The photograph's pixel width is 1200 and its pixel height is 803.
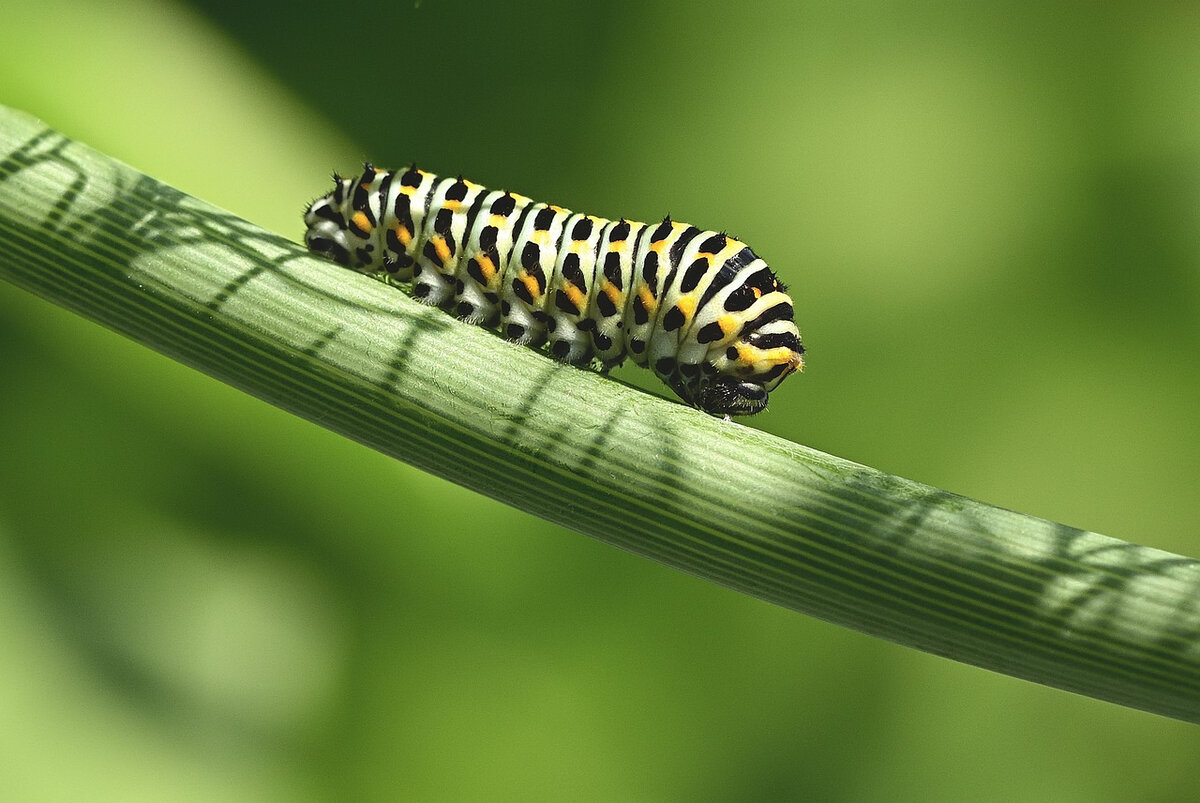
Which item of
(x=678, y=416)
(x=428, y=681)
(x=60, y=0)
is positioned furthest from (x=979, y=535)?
(x=60, y=0)

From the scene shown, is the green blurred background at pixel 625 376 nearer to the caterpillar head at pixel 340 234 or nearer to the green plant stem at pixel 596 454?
the caterpillar head at pixel 340 234

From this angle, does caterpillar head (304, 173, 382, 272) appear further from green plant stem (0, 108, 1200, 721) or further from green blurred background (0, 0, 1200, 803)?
green blurred background (0, 0, 1200, 803)

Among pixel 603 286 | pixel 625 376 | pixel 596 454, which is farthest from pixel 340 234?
pixel 625 376

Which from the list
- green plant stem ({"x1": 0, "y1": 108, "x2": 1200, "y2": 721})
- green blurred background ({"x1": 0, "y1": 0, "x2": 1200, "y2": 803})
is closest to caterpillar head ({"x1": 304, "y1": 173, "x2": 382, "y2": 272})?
green plant stem ({"x1": 0, "y1": 108, "x2": 1200, "y2": 721})

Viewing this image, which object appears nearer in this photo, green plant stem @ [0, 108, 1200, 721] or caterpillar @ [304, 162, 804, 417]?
green plant stem @ [0, 108, 1200, 721]

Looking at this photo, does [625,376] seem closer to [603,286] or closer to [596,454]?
[603,286]

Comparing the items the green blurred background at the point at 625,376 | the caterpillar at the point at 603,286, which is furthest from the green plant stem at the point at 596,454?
the green blurred background at the point at 625,376
